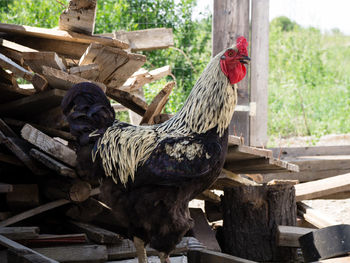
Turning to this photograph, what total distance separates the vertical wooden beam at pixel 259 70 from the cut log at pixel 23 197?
12.7 feet

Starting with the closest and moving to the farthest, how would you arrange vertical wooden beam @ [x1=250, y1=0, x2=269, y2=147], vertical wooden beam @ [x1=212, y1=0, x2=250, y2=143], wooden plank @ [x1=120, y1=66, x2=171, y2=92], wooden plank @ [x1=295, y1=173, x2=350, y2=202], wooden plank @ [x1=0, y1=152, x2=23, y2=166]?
wooden plank @ [x1=0, y1=152, x2=23, y2=166] → wooden plank @ [x1=295, y1=173, x2=350, y2=202] → wooden plank @ [x1=120, y1=66, x2=171, y2=92] → vertical wooden beam @ [x1=212, y1=0, x2=250, y2=143] → vertical wooden beam @ [x1=250, y1=0, x2=269, y2=147]

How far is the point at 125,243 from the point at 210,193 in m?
1.44

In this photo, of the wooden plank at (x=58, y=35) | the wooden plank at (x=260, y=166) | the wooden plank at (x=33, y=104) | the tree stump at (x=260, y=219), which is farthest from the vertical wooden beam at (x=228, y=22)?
the wooden plank at (x=33, y=104)

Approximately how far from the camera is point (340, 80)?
566 inches

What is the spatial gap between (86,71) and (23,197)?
1377 mm

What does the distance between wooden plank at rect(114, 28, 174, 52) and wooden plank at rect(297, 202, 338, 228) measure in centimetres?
281

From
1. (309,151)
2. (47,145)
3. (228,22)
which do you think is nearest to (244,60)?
(47,145)

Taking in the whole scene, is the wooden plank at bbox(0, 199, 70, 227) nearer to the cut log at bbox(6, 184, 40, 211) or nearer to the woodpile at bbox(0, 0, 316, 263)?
the woodpile at bbox(0, 0, 316, 263)

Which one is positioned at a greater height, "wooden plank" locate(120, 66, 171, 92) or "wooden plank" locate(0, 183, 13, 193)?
"wooden plank" locate(120, 66, 171, 92)

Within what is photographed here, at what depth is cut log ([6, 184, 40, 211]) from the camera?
4453 mm

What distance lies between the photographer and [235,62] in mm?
3795

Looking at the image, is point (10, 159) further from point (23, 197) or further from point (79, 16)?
point (79, 16)

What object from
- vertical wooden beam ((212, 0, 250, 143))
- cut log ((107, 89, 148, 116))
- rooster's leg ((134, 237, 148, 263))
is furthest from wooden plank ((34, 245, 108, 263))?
vertical wooden beam ((212, 0, 250, 143))

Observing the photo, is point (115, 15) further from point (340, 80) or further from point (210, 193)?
point (340, 80)
